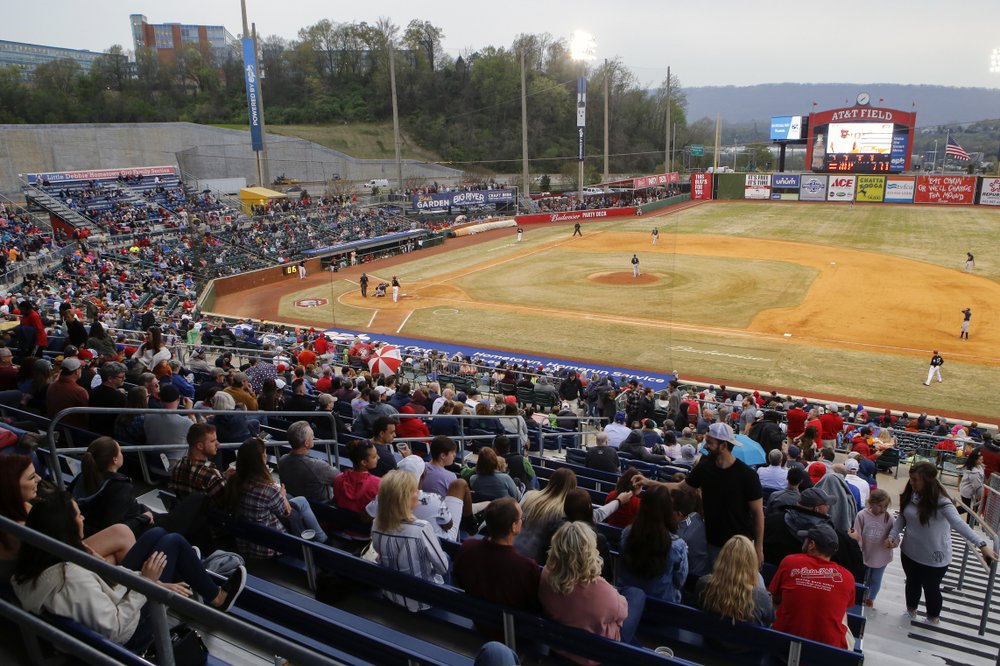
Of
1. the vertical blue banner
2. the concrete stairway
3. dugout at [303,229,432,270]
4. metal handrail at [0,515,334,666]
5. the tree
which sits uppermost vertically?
the tree

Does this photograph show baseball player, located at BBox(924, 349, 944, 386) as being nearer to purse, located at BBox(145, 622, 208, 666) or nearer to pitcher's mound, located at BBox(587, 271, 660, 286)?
pitcher's mound, located at BBox(587, 271, 660, 286)

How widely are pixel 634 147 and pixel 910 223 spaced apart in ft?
184

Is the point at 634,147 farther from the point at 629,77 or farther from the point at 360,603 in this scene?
the point at 360,603

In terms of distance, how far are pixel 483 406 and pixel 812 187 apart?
6547 cm

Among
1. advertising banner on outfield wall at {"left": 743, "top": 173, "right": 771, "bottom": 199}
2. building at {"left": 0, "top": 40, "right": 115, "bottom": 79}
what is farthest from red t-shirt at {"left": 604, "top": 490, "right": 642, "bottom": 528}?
building at {"left": 0, "top": 40, "right": 115, "bottom": 79}

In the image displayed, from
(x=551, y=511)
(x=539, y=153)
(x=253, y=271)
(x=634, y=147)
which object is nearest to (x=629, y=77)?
(x=634, y=147)

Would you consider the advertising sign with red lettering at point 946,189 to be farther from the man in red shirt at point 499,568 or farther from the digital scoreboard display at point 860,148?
the man in red shirt at point 499,568

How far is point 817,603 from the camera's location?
14.8ft

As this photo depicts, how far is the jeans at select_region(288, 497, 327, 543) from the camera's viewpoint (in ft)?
18.0

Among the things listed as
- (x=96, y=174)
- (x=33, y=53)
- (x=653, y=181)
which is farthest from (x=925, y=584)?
(x=33, y=53)

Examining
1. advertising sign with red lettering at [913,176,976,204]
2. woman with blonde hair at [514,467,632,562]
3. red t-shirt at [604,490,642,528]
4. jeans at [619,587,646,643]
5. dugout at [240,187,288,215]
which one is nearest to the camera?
jeans at [619,587,646,643]

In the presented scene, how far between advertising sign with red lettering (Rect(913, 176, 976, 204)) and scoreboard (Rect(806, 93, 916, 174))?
97.3 inches

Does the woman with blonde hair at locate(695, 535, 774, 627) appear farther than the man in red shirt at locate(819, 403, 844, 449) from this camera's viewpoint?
No

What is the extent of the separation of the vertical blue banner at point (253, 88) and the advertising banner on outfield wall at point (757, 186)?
4630cm
